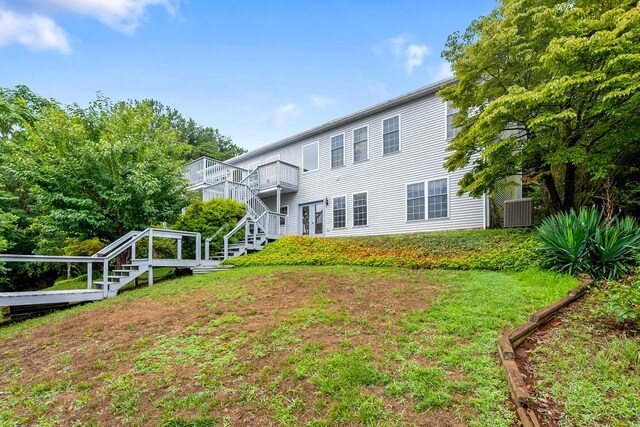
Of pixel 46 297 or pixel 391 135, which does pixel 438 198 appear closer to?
pixel 391 135

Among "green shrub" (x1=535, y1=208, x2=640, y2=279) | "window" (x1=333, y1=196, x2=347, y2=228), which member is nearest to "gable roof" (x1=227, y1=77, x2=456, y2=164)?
"window" (x1=333, y1=196, x2=347, y2=228)

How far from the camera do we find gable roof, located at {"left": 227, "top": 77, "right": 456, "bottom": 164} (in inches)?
464

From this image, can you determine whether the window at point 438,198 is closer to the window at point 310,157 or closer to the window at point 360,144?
the window at point 360,144

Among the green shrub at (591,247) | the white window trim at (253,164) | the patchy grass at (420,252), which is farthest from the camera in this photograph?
the white window trim at (253,164)

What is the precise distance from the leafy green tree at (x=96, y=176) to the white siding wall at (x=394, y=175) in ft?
22.9

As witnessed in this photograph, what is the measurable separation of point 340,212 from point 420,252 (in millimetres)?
5942

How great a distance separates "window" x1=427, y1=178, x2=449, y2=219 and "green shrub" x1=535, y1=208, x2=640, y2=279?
5.35 metres

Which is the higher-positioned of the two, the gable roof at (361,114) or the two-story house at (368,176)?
the gable roof at (361,114)

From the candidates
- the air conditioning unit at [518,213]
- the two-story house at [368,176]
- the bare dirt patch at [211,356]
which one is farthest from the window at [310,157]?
the bare dirt patch at [211,356]

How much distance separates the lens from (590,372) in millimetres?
2682

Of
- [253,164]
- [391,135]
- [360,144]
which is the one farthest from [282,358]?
[253,164]

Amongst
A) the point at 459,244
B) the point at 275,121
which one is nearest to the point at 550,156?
the point at 459,244

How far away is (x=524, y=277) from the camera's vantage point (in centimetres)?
589

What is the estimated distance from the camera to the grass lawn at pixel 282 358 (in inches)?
98.7
